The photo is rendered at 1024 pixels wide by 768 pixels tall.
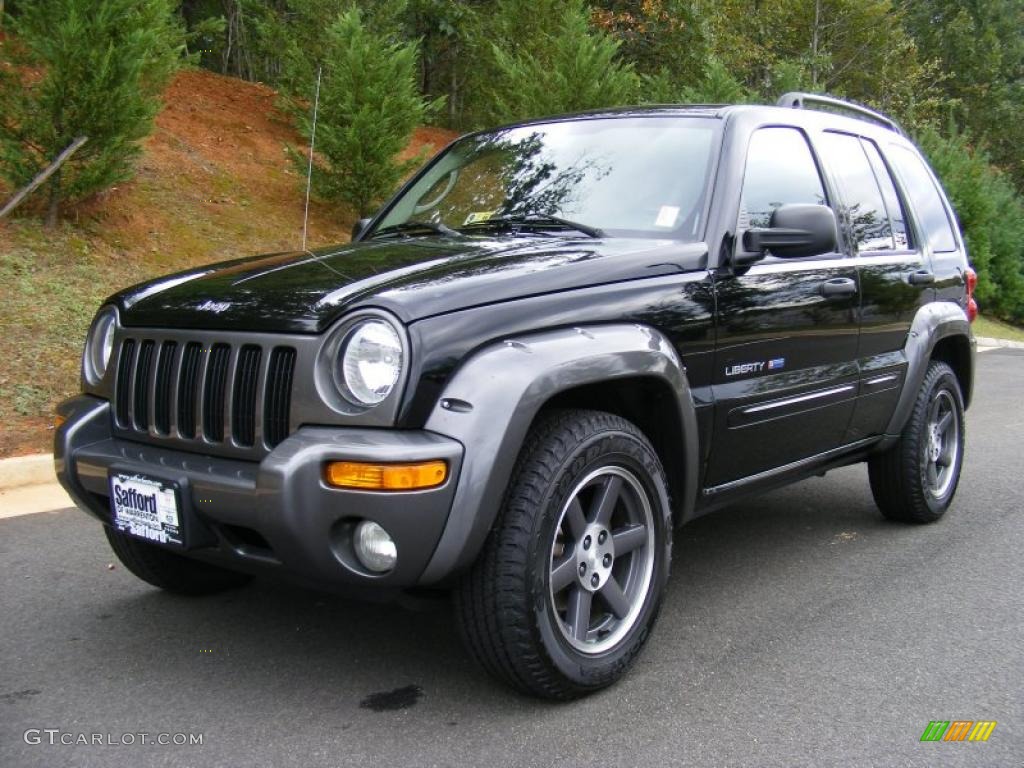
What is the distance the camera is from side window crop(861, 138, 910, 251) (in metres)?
4.77

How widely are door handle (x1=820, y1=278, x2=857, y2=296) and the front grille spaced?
2.23 meters

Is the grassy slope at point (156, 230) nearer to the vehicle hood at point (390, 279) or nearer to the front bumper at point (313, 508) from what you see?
the vehicle hood at point (390, 279)

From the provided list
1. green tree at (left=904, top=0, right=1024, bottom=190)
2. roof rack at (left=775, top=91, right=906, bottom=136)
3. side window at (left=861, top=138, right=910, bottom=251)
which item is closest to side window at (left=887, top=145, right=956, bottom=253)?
side window at (left=861, top=138, right=910, bottom=251)

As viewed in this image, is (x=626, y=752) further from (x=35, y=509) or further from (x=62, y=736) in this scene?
(x=35, y=509)

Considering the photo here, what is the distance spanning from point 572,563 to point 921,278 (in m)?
2.64

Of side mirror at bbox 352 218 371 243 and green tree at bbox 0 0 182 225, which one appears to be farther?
green tree at bbox 0 0 182 225

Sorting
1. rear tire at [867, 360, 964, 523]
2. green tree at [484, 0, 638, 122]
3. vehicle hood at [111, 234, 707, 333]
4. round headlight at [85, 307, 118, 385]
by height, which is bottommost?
rear tire at [867, 360, 964, 523]

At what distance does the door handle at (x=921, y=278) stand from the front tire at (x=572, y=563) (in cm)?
210

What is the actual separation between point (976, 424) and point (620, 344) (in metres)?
6.22

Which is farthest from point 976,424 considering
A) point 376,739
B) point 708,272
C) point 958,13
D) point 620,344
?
point 958,13

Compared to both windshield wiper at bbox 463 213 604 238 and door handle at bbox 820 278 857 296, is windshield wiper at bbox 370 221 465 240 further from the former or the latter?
door handle at bbox 820 278 857 296

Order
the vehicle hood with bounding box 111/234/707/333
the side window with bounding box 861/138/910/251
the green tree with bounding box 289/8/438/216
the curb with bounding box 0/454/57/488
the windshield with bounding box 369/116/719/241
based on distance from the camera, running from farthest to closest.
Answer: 1. the green tree with bounding box 289/8/438/216
2. the curb with bounding box 0/454/57/488
3. the side window with bounding box 861/138/910/251
4. the windshield with bounding box 369/116/719/241
5. the vehicle hood with bounding box 111/234/707/333

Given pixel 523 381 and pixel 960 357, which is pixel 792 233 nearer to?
pixel 523 381

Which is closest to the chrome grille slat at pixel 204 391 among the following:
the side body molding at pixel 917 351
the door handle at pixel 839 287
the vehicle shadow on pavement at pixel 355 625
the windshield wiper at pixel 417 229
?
the vehicle shadow on pavement at pixel 355 625
